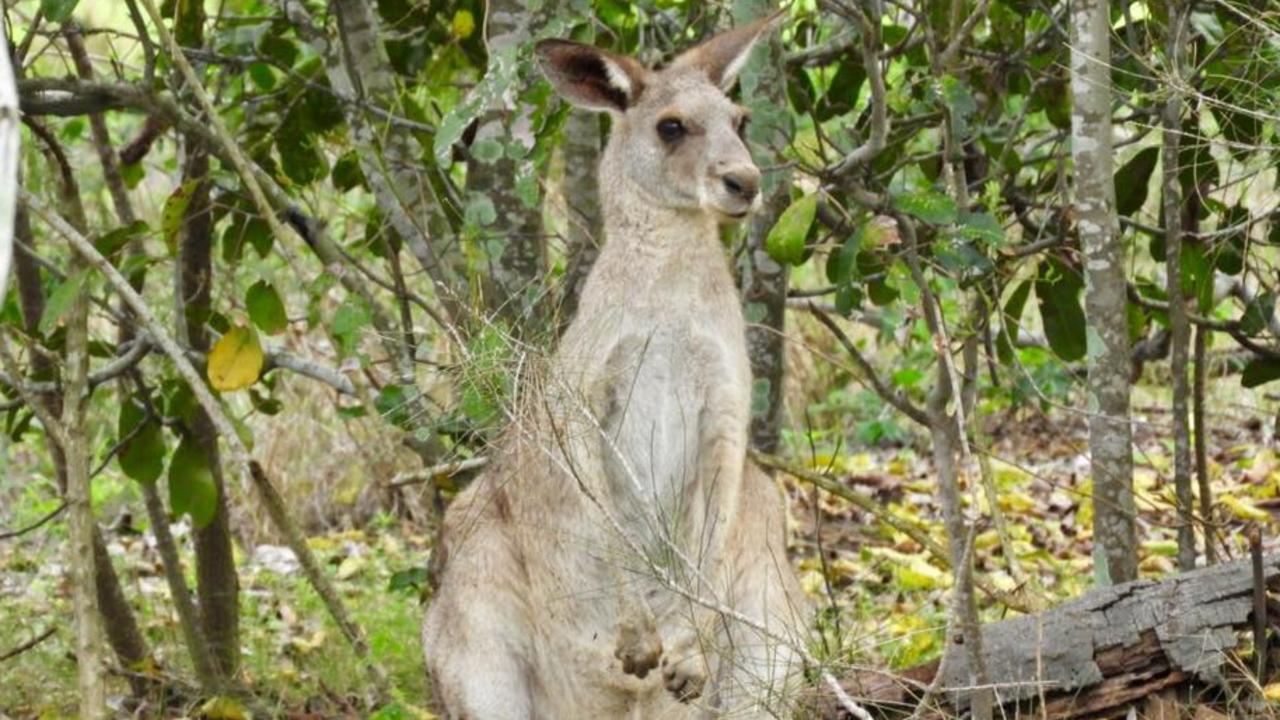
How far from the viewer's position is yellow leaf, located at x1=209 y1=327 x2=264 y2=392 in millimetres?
6129

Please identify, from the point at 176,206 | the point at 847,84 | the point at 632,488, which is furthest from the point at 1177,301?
the point at 176,206

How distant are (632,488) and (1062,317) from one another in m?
1.83

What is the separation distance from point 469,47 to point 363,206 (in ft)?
12.5

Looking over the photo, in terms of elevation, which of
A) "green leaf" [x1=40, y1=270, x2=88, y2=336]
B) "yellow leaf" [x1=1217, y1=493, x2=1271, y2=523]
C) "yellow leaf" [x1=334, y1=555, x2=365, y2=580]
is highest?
"green leaf" [x1=40, y1=270, x2=88, y2=336]

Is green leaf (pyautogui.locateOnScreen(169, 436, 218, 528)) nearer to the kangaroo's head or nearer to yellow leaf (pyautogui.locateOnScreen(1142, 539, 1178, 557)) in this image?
the kangaroo's head

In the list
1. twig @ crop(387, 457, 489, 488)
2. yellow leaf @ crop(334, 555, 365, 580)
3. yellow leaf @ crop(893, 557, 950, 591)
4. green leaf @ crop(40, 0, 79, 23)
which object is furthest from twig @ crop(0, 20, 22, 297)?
yellow leaf @ crop(334, 555, 365, 580)

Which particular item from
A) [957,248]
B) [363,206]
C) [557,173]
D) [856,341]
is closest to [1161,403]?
[856,341]

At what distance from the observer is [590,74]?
19.1 ft

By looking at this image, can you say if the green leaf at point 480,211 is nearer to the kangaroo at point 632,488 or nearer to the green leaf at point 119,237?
the kangaroo at point 632,488

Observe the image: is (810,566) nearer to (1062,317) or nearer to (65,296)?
(1062,317)

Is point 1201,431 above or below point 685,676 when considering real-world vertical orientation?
above

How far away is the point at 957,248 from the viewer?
5.61m

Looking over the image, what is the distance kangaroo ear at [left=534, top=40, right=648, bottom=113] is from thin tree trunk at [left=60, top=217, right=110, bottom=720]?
1703mm

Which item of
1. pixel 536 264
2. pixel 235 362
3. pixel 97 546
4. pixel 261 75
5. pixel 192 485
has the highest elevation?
pixel 261 75
